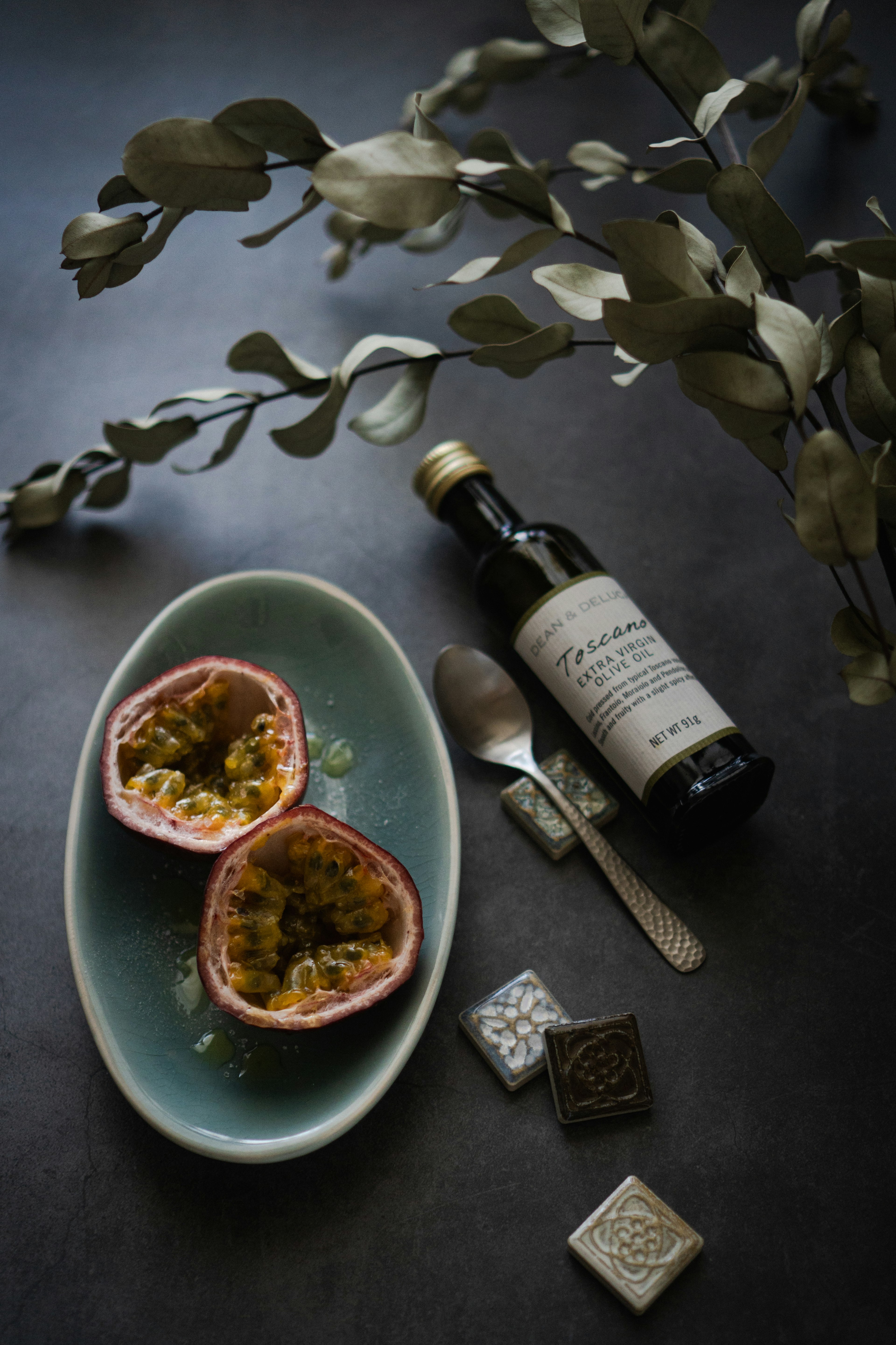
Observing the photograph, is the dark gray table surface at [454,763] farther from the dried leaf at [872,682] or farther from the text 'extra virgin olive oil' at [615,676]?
Answer: the dried leaf at [872,682]

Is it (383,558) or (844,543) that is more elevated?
(844,543)

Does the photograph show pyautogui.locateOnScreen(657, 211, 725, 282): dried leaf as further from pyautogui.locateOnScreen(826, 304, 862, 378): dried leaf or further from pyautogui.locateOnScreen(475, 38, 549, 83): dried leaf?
pyautogui.locateOnScreen(475, 38, 549, 83): dried leaf

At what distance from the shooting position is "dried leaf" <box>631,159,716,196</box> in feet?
2.32

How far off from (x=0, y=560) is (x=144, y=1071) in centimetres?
67

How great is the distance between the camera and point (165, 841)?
2.64 feet

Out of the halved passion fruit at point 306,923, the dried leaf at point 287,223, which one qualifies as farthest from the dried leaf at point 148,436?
the halved passion fruit at point 306,923

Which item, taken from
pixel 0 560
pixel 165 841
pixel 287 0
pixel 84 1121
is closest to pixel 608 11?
pixel 165 841

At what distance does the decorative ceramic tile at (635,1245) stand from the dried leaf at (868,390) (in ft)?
2.14

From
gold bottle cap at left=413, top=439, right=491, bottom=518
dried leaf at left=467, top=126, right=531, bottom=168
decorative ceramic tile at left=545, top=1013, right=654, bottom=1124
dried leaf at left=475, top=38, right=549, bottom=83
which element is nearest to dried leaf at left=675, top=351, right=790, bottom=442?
dried leaf at left=467, top=126, right=531, bottom=168

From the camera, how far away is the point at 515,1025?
0.83 meters

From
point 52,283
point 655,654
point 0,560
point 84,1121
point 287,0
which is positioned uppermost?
point 287,0

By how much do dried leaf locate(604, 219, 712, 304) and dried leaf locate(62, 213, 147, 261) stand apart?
1.12ft

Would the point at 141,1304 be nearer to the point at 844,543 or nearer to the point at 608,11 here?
the point at 844,543

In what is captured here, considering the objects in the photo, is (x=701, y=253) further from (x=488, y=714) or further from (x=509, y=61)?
(x=509, y=61)
